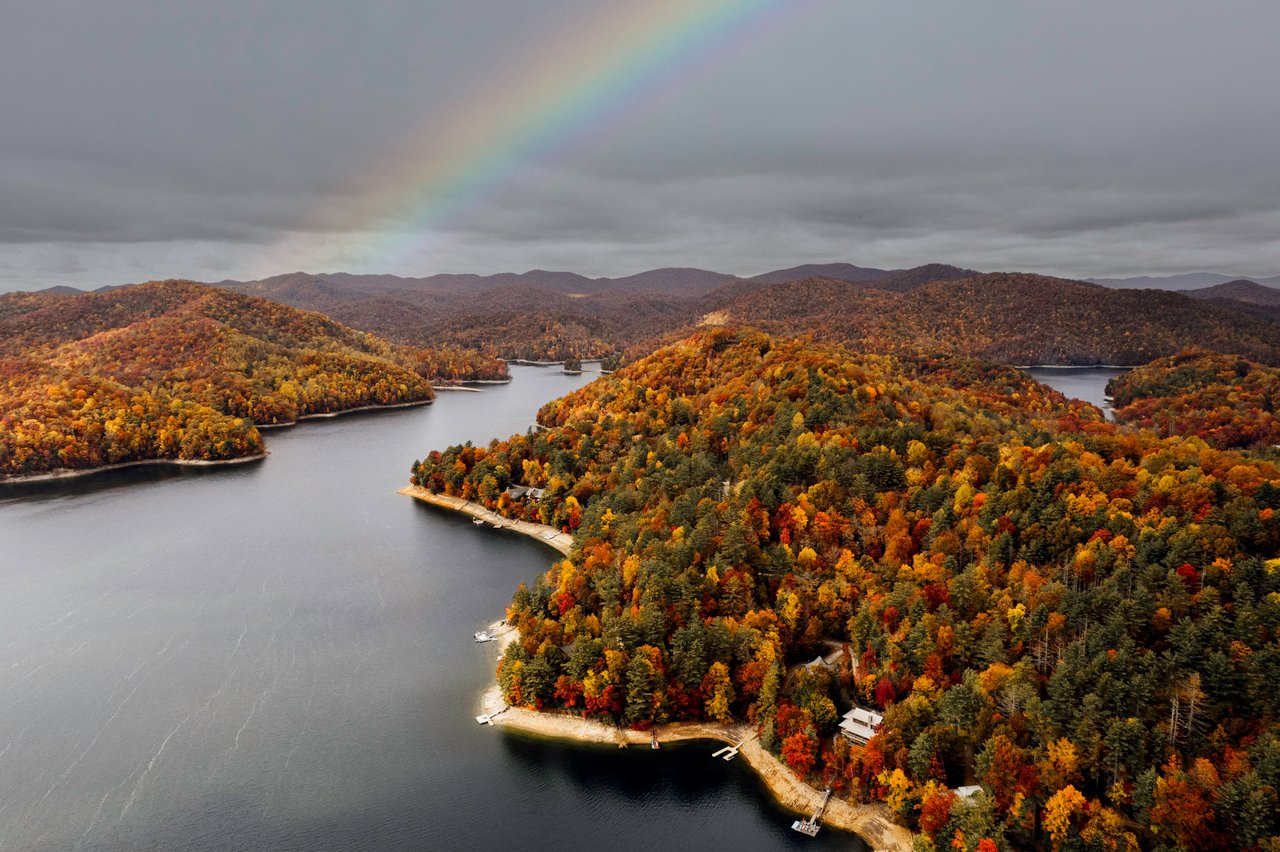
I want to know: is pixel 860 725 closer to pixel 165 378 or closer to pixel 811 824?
pixel 811 824

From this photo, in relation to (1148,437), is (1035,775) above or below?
below

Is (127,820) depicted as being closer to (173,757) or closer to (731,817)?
(173,757)

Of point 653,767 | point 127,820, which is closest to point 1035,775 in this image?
point 653,767

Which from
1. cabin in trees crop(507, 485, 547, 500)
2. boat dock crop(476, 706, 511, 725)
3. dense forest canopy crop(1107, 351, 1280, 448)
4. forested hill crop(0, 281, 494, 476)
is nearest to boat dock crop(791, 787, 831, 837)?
boat dock crop(476, 706, 511, 725)

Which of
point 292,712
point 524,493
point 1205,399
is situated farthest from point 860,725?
point 1205,399

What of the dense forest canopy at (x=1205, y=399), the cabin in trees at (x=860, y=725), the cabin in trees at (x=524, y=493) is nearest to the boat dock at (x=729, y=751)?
the cabin in trees at (x=860, y=725)

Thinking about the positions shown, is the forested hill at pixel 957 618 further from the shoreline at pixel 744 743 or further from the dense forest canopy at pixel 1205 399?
the dense forest canopy at pixel 1205 399
